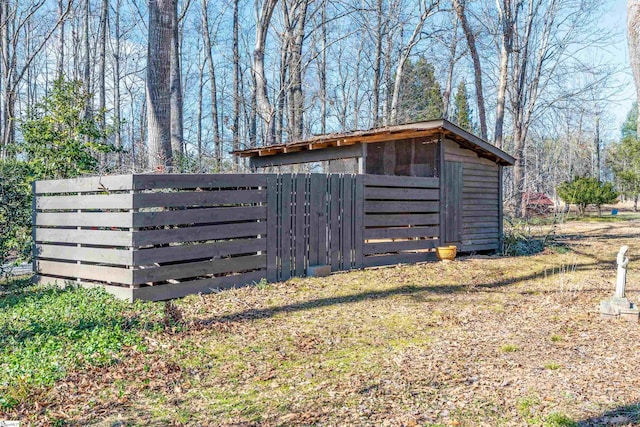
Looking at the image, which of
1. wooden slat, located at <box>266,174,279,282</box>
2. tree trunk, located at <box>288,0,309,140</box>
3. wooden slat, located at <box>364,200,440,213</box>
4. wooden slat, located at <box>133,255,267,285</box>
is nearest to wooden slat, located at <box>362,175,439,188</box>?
wooden slat, located at <box>364,200,440,213</box>

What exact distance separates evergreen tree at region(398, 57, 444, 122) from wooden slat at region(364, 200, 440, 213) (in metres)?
12.4

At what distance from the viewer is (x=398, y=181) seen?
8.81 meters

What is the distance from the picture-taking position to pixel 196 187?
5.97 metres

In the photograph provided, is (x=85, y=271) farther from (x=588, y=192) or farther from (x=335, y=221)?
(x=588, y=192)

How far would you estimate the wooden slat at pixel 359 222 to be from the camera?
8.06 m

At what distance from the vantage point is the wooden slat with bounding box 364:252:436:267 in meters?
8.35

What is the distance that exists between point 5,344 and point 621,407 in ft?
15.5

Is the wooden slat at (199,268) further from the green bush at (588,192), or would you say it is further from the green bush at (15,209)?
the green bush at (588,192)

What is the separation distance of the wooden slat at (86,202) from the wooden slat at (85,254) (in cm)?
53

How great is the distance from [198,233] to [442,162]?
5.64 meters

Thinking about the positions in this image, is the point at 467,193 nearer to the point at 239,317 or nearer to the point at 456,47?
the point at 239,317

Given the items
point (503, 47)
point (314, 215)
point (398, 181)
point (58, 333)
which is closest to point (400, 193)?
point (398, 181)

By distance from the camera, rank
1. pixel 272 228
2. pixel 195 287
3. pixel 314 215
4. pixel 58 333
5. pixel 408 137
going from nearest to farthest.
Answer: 1. pixel 58 333
2. pixel 195 287
3. pixel 272 228
4. pixel 314 215
5. pixel 408 137

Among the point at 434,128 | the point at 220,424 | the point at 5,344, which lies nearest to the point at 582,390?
the point at 220,424
